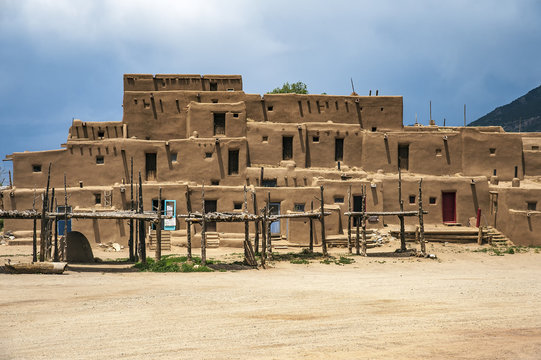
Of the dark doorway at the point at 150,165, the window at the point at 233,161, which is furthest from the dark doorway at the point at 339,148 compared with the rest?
the dark doorway at the point at 150,165

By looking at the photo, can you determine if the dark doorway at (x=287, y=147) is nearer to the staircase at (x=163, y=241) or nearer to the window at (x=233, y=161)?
the window at (x=233, y=161)

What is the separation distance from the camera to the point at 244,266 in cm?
2153

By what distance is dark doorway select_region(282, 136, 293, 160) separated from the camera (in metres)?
35.0

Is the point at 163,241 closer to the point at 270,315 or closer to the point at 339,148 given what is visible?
the point at 339,148

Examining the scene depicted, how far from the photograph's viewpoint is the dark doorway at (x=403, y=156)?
35.3 metres

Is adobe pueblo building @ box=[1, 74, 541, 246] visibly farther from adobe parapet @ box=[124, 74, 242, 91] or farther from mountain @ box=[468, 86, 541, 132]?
mountain @ box=[468, 86, 541, 132]

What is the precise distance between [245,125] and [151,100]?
23.3ft

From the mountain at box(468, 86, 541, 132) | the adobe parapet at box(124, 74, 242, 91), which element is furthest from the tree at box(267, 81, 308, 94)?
the mountain at box(468, 86, 541, 132)

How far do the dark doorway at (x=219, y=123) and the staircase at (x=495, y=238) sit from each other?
1751 cm

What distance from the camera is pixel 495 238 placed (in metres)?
29.7

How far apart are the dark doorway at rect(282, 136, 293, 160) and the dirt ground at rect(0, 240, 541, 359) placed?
1584 centimetres

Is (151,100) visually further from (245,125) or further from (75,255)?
(75,255)

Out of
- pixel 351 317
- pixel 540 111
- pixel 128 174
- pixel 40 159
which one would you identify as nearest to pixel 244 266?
pixel 351 317

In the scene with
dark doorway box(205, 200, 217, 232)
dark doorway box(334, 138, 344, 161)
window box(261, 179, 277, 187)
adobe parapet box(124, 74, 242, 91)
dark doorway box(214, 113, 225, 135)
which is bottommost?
dark doorway box(205, 200, 217, 232)
